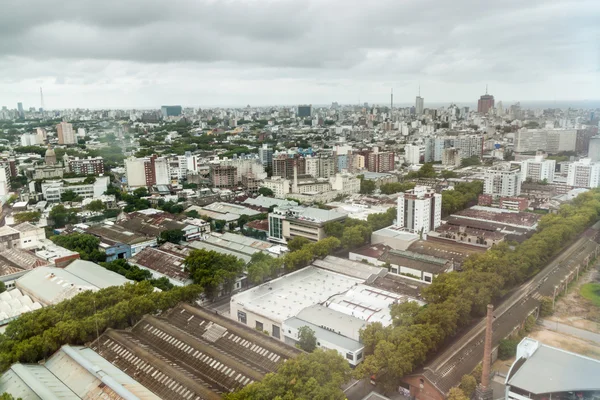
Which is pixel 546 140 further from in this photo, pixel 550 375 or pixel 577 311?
pixel 550 375

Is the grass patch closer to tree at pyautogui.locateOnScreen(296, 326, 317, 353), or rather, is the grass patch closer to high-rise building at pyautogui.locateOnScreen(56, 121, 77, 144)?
tree at pyautogui.locateOnScreen(296, 326, 317, 353)

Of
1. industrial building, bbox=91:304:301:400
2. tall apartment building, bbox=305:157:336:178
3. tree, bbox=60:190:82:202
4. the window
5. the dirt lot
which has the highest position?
tall apartment building, bbox=305:157:336:178

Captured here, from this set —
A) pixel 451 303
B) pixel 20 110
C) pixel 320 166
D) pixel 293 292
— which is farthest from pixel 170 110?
pixel 451 303

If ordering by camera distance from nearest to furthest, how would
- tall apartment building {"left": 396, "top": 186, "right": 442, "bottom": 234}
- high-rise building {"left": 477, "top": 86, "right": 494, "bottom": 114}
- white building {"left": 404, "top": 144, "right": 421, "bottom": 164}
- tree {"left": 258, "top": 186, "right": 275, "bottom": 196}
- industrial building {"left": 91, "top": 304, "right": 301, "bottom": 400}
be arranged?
industrial building {"left": 91, "top": 304, "right": 301, "bottom": 400} < tall apartment building {"left": 396, "top": 186, "right": 442, "bottom": 234} < tree {"left": 258, "top": 186, "right": 275, "bottom": 196} < white building {"left": 404, "top": 144, "right": 421, "bottom": 164} < high-rise building {"left": 477, "top": 86, "right": 494, "bottom": 114}

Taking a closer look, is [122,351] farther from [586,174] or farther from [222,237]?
[586,174]

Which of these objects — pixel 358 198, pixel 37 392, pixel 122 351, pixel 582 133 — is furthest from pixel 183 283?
pixel 582 133

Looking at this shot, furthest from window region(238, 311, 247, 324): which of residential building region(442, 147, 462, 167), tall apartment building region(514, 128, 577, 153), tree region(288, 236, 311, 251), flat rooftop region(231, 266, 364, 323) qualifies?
tall apartment building region(514, 128, 577, 153)

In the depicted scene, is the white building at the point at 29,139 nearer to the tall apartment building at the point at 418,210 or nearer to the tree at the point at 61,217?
the tree at the point at 61,217
